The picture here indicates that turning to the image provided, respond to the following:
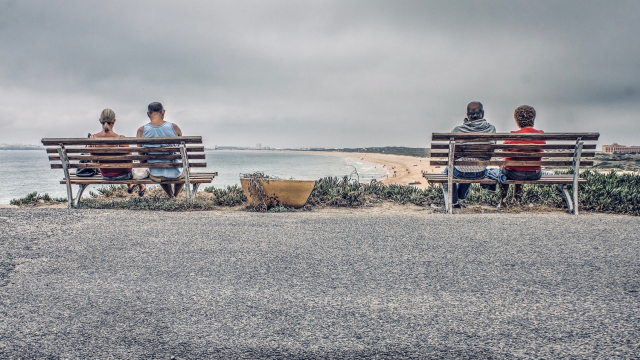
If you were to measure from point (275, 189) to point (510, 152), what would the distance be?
3.63m

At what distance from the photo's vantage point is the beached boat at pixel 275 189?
6.12 metres

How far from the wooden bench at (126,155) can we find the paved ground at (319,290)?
1.82 metres

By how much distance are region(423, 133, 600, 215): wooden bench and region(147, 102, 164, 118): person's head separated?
469cm

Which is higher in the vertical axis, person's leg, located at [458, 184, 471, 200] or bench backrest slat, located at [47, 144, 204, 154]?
bench backrest slat, located at [47, 144, 204, 154]

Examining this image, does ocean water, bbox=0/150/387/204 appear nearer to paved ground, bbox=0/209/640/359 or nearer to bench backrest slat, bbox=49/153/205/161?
bench backrest slat, bbox=49/153/205/161

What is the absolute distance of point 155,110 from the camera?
22.9ft

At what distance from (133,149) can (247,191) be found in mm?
2089

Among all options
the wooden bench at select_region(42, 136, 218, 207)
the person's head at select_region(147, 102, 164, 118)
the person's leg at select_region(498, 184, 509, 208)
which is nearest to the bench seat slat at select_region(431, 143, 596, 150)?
the person's leg at select_region(498, 184, 509, 208)

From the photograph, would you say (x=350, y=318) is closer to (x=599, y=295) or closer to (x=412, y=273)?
(x=412, y=273)

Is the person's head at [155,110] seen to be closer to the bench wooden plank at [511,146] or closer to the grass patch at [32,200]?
the grass patch at [32,200]

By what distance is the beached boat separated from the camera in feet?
20.1

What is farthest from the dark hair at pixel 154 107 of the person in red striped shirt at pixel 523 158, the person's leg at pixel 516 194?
the person's leg at pixel 516 194

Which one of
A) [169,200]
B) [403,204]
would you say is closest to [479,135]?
[403,204]

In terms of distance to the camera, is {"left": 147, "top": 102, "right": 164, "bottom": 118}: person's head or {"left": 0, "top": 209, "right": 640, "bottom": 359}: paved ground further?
{"left": 147, "top": 102, "right": 164, "bottom": 118}: person's head
